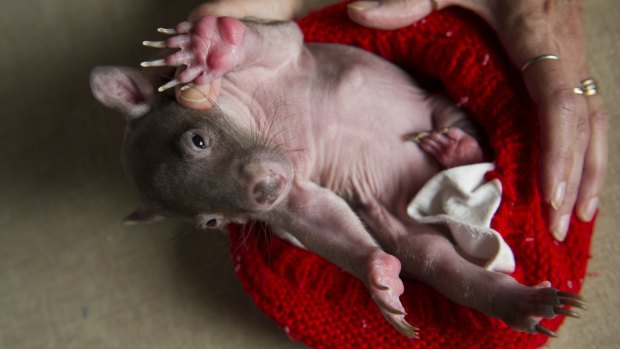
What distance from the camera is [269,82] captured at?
200 cm

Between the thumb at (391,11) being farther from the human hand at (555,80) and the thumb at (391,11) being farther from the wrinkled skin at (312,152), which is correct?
the wrinkled skin at (312,152)

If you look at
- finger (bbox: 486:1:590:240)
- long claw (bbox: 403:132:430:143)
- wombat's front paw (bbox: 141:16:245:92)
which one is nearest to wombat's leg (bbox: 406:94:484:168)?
long claw (bbox: 403:132:430:143)

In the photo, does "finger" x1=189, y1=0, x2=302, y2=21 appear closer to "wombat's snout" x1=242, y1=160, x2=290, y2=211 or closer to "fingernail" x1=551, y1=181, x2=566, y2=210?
"wombat's snout" x1=242, y1=160, x2=290, y2=211

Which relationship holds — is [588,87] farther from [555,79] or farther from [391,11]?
[391,11]

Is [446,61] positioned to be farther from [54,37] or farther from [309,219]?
[54,37]

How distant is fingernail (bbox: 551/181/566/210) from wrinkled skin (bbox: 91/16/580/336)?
0.31 meters

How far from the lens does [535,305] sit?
1.47 m

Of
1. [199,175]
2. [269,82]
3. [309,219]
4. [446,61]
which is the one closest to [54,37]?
[269,82]

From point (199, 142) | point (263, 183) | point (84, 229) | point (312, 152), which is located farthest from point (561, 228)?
point (84, 229)

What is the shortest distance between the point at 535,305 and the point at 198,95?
1150 mm

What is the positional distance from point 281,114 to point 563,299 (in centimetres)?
111

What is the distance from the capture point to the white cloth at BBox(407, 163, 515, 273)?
177 cm

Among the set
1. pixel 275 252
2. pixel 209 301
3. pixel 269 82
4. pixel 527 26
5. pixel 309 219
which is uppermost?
pixel 527 26

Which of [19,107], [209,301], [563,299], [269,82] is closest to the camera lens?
[563,299]
